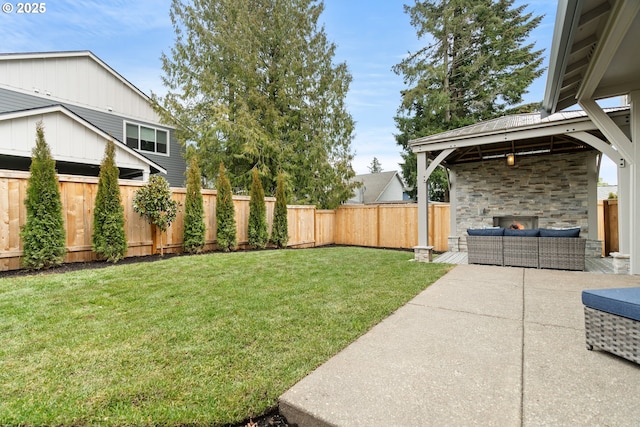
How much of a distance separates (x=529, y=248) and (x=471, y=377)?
5.28 metres

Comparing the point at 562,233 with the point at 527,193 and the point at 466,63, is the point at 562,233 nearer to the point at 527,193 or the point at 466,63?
the point at 527,193

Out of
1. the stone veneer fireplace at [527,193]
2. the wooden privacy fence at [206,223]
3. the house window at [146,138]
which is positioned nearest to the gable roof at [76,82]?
the house window at [146,138]

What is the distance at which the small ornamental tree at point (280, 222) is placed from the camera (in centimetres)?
981

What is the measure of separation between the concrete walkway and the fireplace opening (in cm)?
586

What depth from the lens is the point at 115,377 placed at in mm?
2076

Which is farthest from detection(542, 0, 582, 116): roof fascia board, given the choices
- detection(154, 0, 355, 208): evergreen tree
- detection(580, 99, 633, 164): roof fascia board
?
detection(154, 0, 355, 208): evergreen tree

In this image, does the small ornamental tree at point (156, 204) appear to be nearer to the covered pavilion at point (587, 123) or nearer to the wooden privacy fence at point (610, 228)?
the covered pavilion at point (587, 123)

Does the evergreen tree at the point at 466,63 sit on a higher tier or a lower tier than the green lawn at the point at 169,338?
higher

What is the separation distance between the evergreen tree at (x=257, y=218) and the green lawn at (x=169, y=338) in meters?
3.74

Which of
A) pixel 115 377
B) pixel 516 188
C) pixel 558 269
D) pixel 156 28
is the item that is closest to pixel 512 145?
pixel 516 188

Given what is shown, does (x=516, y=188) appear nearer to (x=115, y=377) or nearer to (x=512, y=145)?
(x=512, y=145)

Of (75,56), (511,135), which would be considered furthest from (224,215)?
(75,56)

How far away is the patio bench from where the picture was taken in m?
2.25

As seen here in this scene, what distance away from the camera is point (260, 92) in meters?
12.9
